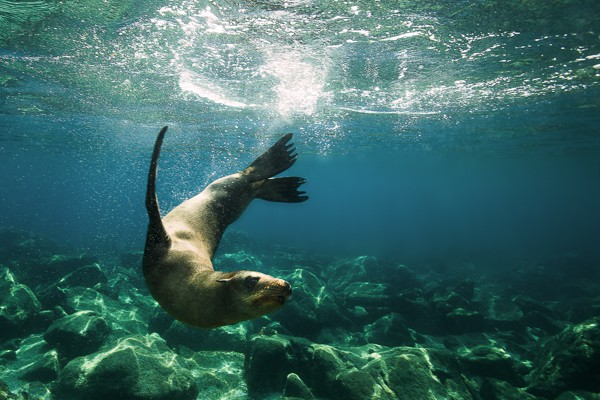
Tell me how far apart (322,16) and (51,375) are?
10.3 metres

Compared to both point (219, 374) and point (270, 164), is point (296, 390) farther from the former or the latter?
point (270, 164)

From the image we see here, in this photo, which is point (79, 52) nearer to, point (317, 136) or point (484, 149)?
point (317, 136)

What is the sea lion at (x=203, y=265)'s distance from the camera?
171 centimetres

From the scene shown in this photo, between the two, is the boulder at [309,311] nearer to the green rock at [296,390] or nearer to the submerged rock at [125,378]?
the green rock at [296,390]

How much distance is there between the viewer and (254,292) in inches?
65.7

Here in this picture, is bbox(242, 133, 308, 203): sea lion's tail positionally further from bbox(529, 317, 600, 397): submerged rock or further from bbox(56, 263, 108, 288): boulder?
bbox(56, 263, 108, 288): boulder

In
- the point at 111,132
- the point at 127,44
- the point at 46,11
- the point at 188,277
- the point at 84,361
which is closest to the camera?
the point at 188,277

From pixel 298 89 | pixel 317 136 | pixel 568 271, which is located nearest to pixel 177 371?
pixel 298 89

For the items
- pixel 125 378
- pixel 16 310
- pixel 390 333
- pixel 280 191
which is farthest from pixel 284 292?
pixel 16 310

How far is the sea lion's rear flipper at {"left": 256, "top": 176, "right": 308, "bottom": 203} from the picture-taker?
3855 millimetres

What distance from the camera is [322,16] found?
815cm

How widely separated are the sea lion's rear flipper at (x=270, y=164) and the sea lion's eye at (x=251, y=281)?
2166 millimetres

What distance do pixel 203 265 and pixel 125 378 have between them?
4.88 meters

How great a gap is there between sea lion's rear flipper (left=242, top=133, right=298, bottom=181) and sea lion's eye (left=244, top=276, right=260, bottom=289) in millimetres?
2166
